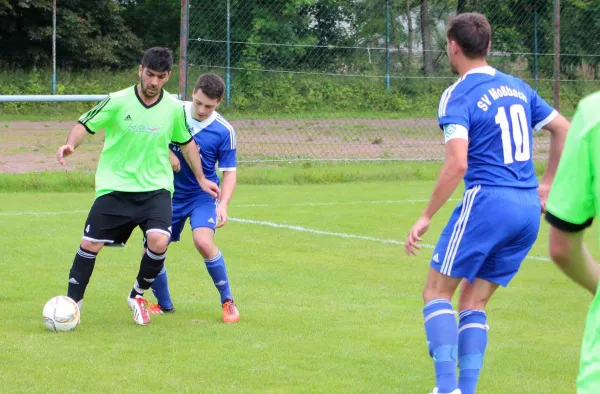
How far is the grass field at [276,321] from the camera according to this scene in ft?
16.6

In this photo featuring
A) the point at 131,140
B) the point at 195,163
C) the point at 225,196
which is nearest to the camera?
the point at 131,140

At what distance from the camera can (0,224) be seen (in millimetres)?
10664

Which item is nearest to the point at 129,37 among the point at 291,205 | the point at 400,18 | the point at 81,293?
the point at 400,18

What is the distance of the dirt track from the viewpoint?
53.2 feet

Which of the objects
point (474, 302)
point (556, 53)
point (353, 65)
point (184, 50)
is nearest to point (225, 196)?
→ point (474, 302)

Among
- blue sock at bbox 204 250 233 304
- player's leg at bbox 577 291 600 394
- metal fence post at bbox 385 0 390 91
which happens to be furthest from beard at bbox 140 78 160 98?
metal fence post at bbox 385 0 390 91

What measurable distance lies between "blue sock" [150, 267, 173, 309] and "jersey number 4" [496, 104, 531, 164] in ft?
9.90

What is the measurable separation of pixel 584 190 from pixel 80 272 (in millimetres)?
4615

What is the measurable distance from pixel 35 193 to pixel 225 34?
13.9 ft

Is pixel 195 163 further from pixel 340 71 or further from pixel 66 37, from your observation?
pixel 66 37

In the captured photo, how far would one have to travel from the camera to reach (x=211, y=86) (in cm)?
634

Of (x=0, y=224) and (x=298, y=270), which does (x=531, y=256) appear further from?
(x=0, y=224)

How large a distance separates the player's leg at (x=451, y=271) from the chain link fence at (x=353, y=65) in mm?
10936

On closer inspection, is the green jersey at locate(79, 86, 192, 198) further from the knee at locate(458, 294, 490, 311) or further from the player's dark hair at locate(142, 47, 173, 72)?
the knee at locate(458, 294, 490, 311)
